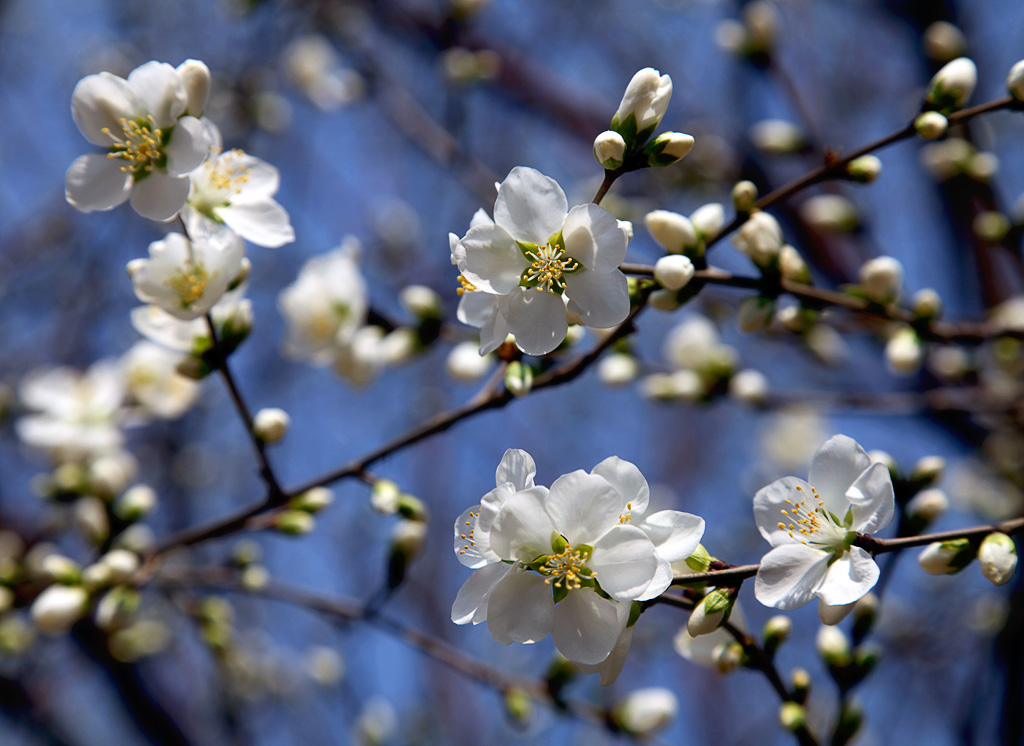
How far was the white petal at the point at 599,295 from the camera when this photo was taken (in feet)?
3.88

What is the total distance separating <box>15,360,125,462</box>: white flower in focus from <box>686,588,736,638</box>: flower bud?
1935mm

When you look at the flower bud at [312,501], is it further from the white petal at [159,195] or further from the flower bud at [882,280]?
the flower bud at [882,280]

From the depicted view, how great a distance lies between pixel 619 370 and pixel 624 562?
957mm

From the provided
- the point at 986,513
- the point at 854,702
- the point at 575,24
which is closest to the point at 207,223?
the point at 854,702

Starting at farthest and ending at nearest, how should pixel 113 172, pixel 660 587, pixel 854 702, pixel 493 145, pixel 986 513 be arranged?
pixel 493 145 → pixel 986 513 → pixel 854 702 → pixel 113 172 → pixel 660 587

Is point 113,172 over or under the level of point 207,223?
over

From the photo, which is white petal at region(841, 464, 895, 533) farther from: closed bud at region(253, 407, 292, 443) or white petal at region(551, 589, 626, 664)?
closed bud at region(253, 407, 292, 443)

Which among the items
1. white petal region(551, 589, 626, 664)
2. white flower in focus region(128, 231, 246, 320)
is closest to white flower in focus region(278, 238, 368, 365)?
white flower in focus region(128, 231, 246, 320)

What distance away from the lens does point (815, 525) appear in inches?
46.9

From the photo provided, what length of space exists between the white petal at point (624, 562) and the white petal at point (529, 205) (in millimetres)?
461

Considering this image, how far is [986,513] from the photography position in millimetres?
3602

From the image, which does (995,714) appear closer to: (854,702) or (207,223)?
(854,702)

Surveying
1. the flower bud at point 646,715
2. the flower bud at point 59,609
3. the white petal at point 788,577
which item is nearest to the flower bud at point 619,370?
the flower bud at point 646,715

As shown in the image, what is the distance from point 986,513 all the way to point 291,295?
3.22 metres
